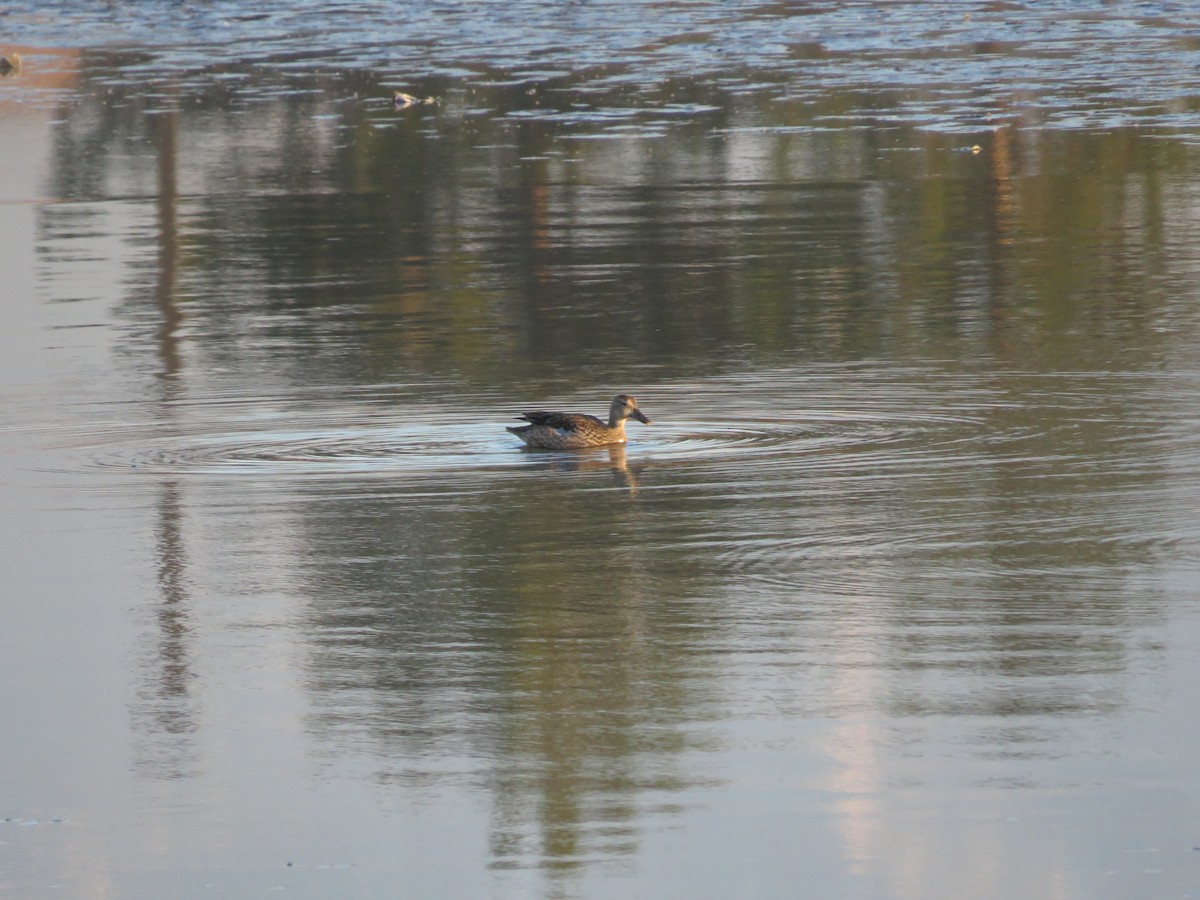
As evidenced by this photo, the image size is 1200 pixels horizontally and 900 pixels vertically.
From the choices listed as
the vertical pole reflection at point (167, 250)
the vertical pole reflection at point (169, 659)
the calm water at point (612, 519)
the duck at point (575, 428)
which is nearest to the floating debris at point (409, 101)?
the vertical pole reflection at point (167, 250)

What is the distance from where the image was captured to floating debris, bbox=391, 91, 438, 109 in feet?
109

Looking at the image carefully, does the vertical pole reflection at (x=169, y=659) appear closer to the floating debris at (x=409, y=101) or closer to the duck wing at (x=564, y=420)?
the duck wing at (x=564, y=420)

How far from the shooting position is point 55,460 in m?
13.3

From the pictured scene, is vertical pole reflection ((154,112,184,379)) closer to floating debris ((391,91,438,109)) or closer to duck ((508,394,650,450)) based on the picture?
floating debris ((391,91,438,109))

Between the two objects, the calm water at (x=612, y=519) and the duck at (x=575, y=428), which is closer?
the calm water at (x=612, y=519)

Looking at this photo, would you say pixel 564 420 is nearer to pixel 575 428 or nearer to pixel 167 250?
pixel 575 428

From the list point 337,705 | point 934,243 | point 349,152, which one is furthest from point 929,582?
point 349,152

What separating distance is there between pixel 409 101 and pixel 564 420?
2095cm

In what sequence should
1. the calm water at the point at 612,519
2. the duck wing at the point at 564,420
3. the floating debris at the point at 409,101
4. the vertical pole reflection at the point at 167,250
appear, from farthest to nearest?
1. the floating debris at the point at 409,101
2. the vertical pole reflection at the point at 167,250
3. the duck wing at the point at 564,420
4. the calm water at the point at 612,519

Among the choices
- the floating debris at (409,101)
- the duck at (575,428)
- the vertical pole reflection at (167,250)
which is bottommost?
the vertical pole reflection at (167,250)

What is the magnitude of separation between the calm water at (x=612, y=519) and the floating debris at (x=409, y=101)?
4788mm

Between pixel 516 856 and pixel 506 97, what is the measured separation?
1072 inches

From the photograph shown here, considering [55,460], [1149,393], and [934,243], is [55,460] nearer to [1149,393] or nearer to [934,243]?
[1149,393]

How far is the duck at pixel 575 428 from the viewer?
13.1 metres
